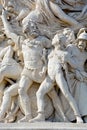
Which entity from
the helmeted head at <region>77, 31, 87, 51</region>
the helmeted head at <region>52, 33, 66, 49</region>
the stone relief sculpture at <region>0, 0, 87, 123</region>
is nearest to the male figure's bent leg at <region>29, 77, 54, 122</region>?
the stone relief sculpture at <region>0, 0, 87, 123</region>

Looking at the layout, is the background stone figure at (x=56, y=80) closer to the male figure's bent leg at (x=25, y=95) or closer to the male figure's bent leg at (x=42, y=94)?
the male figure's bent leg at (x=42, y=94)

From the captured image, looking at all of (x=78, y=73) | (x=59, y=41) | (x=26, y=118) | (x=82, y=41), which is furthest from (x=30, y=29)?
(x=26, y=118)

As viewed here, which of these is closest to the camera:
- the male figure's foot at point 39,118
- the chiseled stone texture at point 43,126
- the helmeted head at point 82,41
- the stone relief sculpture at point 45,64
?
the chiseled stone texture at point 43,126

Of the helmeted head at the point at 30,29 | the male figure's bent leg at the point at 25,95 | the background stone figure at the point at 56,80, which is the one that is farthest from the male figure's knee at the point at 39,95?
the helmeted head at the point at 30,29

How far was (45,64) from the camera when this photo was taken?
18.7 feet

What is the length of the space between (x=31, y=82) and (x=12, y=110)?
414mm

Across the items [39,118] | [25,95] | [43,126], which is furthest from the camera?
[25,95]

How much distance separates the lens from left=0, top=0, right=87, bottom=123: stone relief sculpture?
557 centimetres

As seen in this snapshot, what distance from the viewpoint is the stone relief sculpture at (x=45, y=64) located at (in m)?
5.57

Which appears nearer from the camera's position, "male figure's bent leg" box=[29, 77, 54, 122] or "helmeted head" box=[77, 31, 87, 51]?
"male figure's bent leg" box=[29, 77, 54, 122]

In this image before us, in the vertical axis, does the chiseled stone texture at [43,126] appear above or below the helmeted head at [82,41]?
below

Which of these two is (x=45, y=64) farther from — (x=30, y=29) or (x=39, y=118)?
(x=39, y=118)

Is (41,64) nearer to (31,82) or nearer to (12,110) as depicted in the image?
(31,82)

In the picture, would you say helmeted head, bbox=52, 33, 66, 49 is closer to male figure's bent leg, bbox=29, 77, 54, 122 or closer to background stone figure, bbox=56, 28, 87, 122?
background stone figure, bbox=56, 28, 87, 122
